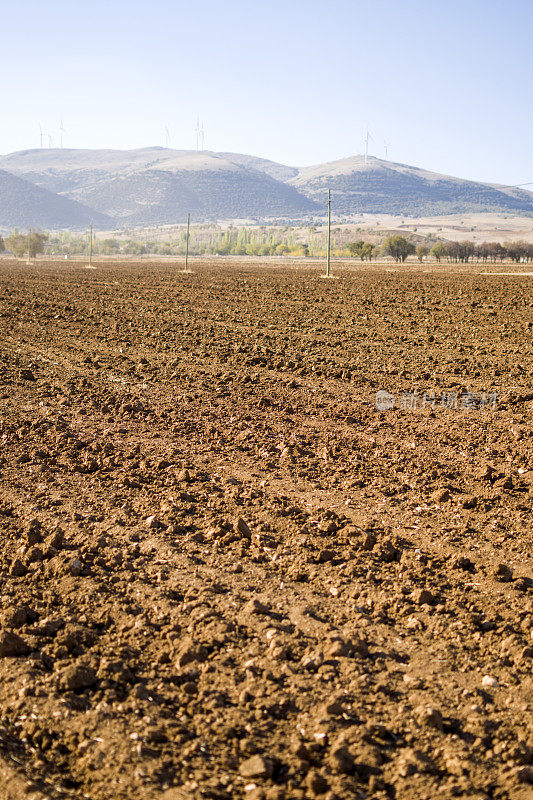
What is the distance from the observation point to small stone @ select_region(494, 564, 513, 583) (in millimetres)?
5480

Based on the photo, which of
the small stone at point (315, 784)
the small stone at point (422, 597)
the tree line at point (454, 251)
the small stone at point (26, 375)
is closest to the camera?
the small stone at point (315, 784)

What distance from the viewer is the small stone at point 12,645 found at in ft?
14.7

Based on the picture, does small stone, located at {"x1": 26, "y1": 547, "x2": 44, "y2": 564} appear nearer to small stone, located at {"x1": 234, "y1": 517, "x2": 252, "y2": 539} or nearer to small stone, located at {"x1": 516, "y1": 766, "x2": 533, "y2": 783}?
small stone, located at {"x1": 234, "y1": 517, "x2": 252, "y2": 539}

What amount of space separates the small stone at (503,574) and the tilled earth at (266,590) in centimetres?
2

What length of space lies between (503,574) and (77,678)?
10.4 feet

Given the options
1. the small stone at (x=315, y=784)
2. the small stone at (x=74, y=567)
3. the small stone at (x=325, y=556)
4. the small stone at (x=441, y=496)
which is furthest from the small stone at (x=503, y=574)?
the small stone at (x=74, y=567)

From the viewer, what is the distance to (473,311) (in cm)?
2320

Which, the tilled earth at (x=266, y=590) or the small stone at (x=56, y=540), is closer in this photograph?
the tilled earth at (x=266, y=590)

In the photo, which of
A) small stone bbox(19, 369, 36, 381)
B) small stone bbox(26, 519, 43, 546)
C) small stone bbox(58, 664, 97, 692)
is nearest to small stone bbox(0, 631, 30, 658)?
small stone bbox(58, 664, 97, 692)

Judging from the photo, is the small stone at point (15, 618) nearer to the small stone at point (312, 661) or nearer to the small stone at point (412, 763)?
the small stone at point (312, 661)

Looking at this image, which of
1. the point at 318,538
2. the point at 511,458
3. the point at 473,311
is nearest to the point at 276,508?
the point at 318,538

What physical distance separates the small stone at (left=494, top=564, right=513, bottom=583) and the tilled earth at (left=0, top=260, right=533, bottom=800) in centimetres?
2

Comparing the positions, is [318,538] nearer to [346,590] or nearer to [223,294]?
[346,590]

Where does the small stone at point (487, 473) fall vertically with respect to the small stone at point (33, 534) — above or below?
above
